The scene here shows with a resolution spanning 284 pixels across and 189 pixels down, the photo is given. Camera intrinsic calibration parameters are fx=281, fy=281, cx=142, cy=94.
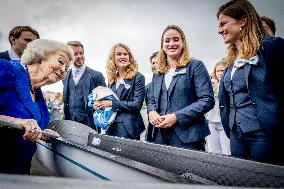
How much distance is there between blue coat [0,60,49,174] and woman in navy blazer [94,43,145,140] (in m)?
1.44

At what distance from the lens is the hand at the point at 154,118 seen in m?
2.44

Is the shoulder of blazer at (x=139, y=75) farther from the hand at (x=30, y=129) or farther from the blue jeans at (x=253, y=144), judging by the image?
the hand at (x=30, y=129)

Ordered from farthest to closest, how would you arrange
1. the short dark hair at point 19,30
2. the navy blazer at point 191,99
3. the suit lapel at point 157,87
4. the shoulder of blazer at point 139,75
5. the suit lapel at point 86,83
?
the suit lapel at point 86,83 → the short dark hair at point 19,30 → the shoulder of blazer at point 139,75 → the suit lapel at point 157,87 → the navy blazer at point 191,99

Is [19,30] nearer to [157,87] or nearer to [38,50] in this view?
[38,50]

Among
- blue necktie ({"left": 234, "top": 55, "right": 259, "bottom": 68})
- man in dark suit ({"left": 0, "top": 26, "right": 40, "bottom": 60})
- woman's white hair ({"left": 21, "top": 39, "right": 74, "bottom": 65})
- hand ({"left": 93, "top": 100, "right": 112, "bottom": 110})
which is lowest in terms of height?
hand ({"left": 93, "top": 100, "right": 112, "bottom": 110})

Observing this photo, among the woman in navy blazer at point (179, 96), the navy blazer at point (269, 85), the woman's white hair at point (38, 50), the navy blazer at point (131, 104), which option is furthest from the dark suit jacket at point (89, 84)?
the navy blazer at point (269, 85)

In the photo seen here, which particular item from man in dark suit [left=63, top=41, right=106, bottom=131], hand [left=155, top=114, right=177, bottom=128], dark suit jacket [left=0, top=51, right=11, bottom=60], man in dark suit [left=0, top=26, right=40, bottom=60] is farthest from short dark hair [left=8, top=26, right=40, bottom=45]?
hand [left=155, top=114, right=177, bottom=128]

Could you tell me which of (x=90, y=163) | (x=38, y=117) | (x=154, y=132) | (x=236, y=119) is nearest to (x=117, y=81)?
(x=154, y=132)

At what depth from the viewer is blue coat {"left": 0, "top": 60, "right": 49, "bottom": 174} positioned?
1.65 m

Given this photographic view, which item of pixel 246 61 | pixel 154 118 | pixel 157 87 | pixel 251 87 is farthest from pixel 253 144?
pixel 157 87

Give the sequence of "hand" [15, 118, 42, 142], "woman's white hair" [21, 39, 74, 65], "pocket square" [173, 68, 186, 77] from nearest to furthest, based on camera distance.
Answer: "hand" [15, 118, 42, 142] → "woman's white hair" [21, 39, 74, 65] → "pocket square" [173, 68, 186, 77]

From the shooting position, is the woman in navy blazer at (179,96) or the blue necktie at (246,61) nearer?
the blue necktie at (246,61)

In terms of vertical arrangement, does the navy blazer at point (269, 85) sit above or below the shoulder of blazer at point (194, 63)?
below

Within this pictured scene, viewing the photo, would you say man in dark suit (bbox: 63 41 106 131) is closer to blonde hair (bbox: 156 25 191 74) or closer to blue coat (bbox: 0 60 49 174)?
blonde hair (bbox: 156 25 191 74)
